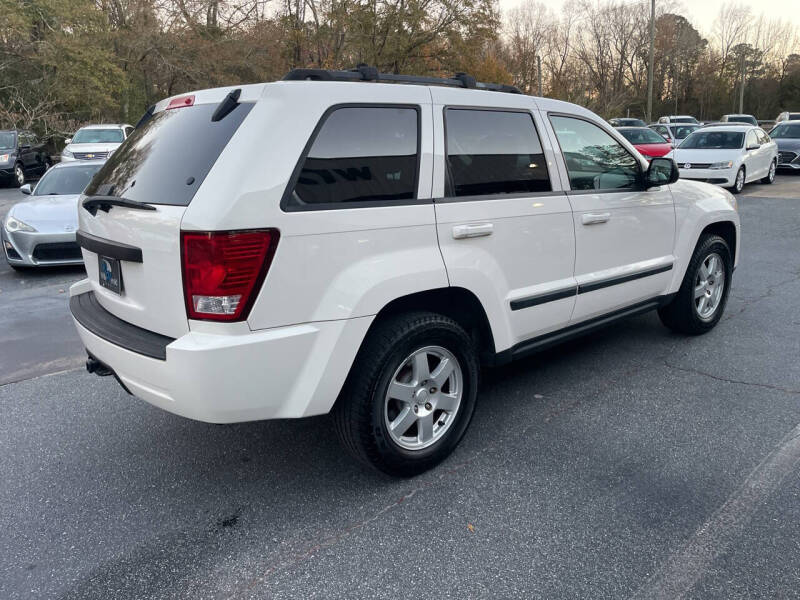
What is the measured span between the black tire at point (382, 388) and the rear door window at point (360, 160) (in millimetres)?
596

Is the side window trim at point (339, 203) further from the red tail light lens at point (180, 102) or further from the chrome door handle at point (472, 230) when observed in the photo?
the red tail light lens at point (180, 102)

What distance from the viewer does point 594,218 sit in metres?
Answer: 3.84

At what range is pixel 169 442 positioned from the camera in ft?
11.7

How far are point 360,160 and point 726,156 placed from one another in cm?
1451

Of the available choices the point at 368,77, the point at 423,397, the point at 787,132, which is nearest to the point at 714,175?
the point at 787,132

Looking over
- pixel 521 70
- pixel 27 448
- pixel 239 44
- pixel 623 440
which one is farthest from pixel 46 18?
pixel 521 70

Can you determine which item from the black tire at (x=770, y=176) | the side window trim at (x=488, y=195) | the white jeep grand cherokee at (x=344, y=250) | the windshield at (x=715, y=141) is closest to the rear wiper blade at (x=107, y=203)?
the white jeep grand cherokee at (x=344, y=250)

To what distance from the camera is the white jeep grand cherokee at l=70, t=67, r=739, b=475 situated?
251cm

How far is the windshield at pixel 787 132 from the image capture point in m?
19.9

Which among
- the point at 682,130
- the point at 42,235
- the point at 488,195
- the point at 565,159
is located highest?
the point at 682,130

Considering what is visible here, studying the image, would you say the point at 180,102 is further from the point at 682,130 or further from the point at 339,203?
the point at 682,130

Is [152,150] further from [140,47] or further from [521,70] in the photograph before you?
[521,70]

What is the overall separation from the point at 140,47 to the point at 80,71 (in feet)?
10.4

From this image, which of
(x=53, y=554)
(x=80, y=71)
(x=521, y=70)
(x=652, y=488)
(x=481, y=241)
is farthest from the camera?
(x=521, y=70)
